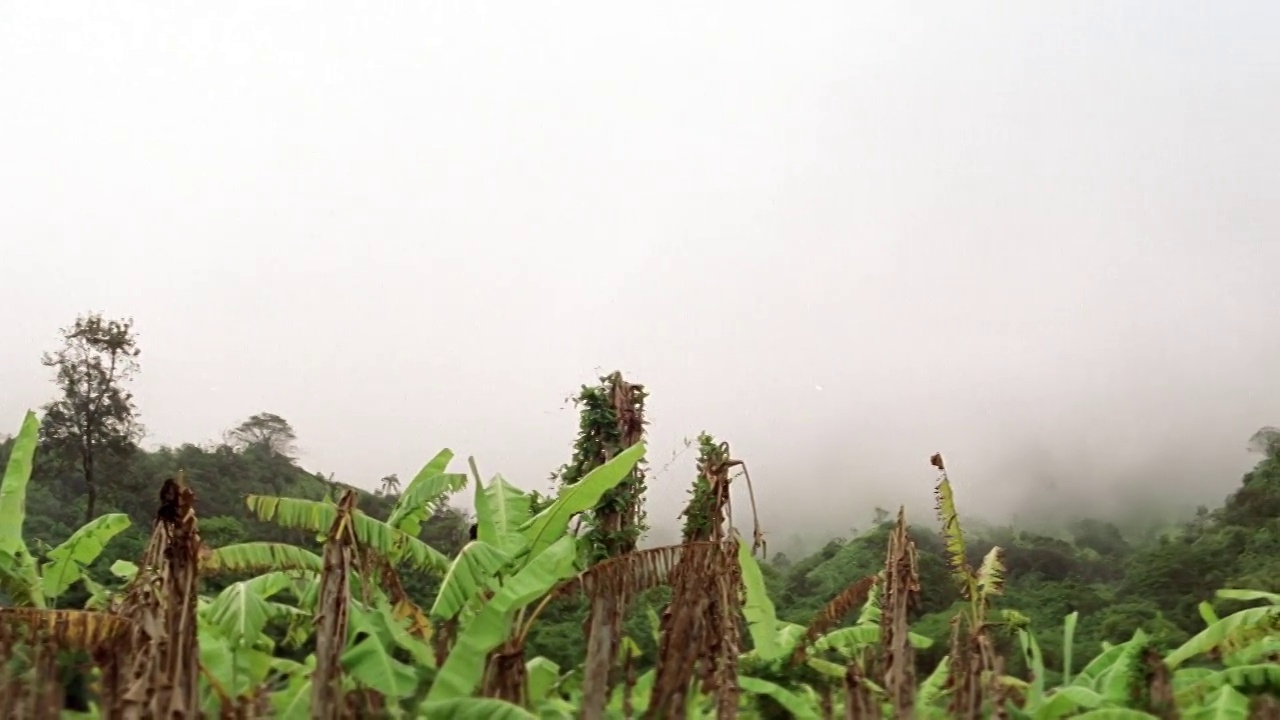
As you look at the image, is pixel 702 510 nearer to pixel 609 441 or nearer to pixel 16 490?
pixel 609 441

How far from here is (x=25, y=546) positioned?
30.8ft

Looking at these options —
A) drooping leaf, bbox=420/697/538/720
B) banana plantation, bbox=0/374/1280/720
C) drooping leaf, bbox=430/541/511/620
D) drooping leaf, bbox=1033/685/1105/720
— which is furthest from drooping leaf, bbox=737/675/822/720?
drooping leaf, bbox=420/697/538/720

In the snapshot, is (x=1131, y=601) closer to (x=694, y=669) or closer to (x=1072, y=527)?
(x=694, y=669)

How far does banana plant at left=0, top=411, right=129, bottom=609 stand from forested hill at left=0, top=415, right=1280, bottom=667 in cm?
931

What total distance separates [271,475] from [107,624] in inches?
1581

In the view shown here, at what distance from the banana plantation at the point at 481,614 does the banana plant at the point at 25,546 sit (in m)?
0.02

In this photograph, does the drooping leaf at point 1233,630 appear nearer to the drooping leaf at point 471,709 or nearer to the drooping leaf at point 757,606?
the drooping leaf at point 757,606

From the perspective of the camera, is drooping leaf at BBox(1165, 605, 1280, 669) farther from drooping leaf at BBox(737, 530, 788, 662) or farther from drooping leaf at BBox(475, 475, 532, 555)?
drooping leaf at BBox(475, 475, 532, 555)

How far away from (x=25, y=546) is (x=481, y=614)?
443 centimetres

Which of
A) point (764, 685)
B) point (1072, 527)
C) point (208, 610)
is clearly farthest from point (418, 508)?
point (1072, 527)

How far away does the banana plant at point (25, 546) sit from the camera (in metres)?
8.98

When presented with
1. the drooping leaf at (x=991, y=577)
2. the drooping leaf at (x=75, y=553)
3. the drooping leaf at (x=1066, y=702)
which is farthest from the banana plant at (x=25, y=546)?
the drooping leaf at (x=1066, y=702)

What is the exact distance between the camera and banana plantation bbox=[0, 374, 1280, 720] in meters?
7.09

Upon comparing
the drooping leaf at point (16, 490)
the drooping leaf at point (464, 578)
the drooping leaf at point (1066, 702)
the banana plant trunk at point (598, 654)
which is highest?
the drooping leaf at point (16, 490)
